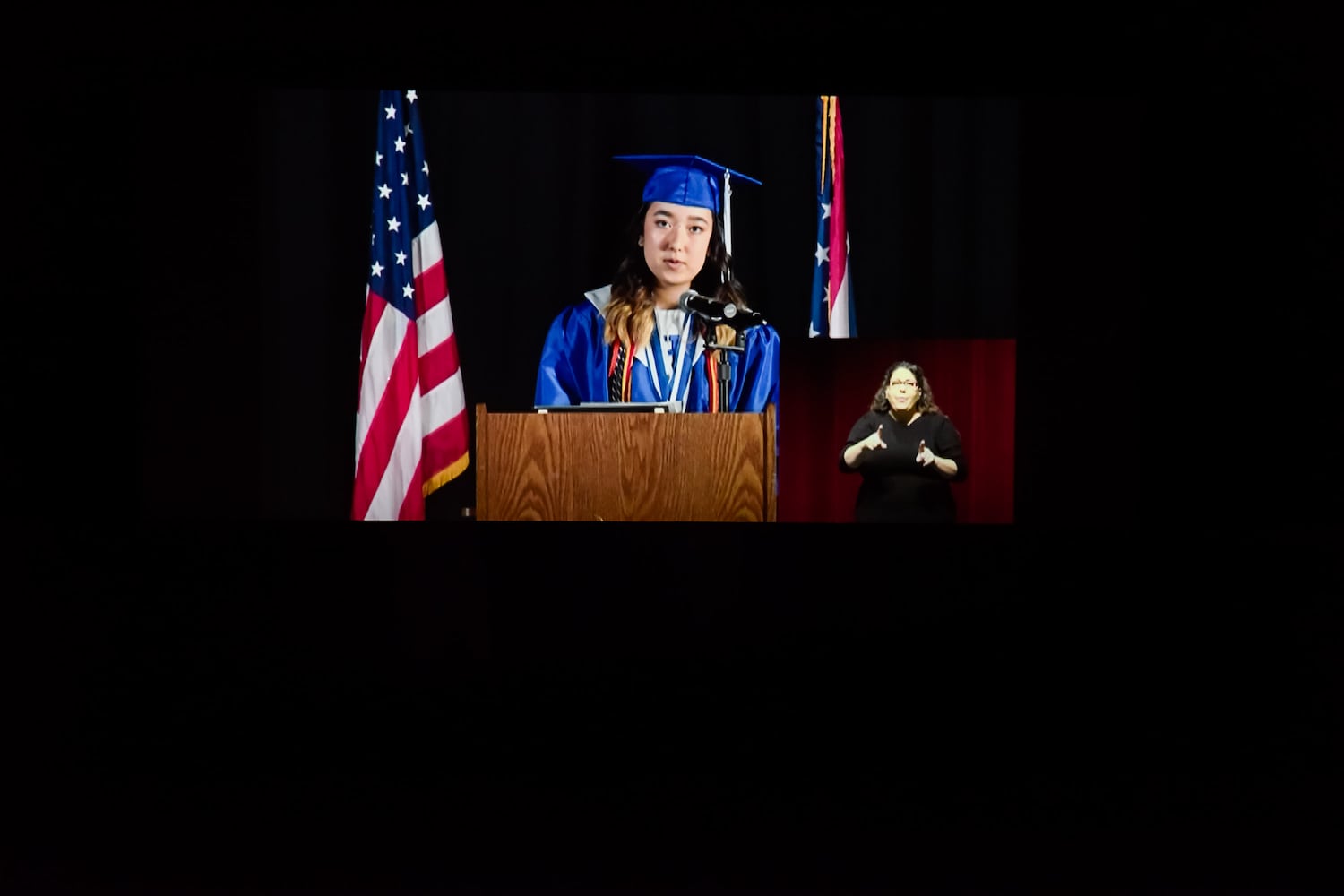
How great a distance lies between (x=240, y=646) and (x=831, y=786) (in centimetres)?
131

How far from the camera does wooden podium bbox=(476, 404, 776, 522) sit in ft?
8.45

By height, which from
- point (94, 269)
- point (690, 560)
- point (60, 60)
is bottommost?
point (690, 560)

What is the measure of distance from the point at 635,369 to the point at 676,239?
467 millimetres

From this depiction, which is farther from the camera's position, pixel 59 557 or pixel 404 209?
pixel 404 209

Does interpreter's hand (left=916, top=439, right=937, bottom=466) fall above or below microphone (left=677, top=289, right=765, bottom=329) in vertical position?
below

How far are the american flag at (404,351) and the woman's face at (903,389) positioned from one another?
1.56m

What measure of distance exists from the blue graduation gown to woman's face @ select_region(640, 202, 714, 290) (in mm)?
226

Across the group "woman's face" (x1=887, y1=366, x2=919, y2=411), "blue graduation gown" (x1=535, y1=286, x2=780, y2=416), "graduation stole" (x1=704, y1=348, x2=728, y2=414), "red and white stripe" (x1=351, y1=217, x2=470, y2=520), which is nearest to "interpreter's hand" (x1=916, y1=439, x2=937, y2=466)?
"woman's face" (x1=887, y1=366, x2=919, y2=411)

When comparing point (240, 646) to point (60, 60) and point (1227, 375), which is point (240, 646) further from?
point (1227, 375)

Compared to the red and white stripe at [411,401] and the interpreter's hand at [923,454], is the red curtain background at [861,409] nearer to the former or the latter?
the interpreter's hand at [923,454]

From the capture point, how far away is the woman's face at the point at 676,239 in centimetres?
406

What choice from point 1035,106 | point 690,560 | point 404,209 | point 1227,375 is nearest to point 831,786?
point 690,560

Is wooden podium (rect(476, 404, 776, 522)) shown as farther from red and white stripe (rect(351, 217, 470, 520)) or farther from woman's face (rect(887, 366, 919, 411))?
red and white stripe (rect(351, 217, 470, 520))

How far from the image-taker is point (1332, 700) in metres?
2.44
